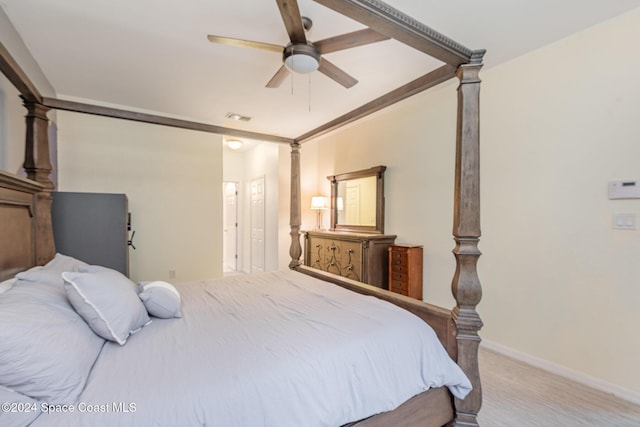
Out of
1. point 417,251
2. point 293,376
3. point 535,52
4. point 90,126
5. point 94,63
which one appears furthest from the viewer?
point 90,126

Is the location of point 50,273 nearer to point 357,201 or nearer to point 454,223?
point 454,223

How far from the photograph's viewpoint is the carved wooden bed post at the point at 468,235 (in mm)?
1471

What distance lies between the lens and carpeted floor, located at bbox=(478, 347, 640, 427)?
171 cm

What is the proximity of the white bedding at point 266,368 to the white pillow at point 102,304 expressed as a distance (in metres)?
0.07

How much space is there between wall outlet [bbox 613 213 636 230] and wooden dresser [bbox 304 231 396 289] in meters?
1.98

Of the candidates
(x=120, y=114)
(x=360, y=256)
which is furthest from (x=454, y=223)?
(x=120, y=114)

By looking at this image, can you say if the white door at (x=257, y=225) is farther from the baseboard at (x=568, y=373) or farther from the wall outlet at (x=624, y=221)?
the wall outlet at (x=624, y=221)

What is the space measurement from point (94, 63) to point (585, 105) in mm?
4174

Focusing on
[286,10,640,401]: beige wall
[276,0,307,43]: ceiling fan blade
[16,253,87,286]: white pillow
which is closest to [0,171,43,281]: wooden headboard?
[16,253,87,286]: white pillow

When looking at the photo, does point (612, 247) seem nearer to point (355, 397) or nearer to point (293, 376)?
point (355, 397)

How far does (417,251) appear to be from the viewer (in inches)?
127

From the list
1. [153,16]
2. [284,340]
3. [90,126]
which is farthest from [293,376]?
[90,126]

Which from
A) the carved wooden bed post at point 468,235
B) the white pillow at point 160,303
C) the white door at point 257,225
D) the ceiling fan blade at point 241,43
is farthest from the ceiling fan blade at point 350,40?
the white door at point 257,225

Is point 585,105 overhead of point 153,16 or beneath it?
beneath
